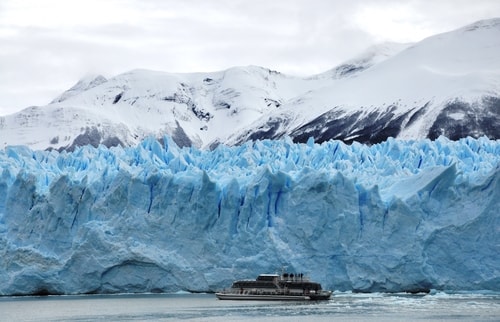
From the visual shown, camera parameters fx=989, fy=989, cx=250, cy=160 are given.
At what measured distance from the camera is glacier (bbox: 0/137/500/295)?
32500 millimetres

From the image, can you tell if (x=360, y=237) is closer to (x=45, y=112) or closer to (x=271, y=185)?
(x=271, y=185)

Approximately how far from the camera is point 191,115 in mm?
112875

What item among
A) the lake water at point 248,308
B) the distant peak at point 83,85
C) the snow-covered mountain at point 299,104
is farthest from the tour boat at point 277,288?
the distant peak at point 83,85

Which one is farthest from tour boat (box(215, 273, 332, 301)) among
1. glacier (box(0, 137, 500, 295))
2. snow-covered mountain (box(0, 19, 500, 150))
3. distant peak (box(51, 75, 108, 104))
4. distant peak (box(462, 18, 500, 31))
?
distant peak (box(51, 75, 108, 104))

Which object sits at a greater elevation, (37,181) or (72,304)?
(37,181)

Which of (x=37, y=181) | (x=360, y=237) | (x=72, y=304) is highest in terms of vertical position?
(x=37, y=181)

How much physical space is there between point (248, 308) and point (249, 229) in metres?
4.22

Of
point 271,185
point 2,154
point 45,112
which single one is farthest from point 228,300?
point 45,112

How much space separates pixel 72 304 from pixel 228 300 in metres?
5.01

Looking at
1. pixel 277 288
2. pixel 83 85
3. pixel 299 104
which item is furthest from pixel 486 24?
pixel 277 288

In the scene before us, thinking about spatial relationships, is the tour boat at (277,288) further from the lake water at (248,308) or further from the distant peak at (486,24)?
the distant peak at (486,24)

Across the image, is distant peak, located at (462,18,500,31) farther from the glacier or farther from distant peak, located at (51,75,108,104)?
the glacier

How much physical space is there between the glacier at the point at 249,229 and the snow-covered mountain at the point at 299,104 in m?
29.3

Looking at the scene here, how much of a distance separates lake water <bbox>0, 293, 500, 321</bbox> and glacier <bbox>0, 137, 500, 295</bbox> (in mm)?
675
